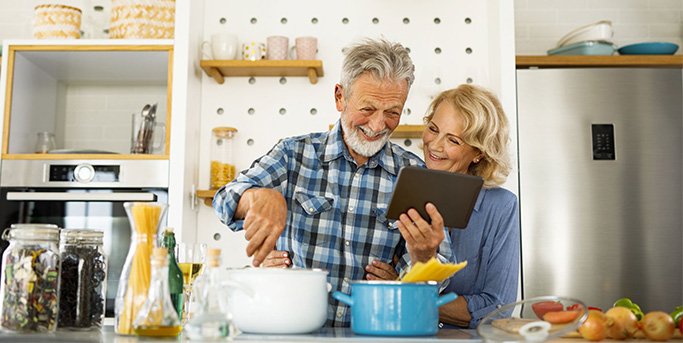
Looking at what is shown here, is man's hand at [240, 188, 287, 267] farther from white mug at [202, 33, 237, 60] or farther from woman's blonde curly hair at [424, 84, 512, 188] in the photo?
white mug at [202, 33, 237, 60]

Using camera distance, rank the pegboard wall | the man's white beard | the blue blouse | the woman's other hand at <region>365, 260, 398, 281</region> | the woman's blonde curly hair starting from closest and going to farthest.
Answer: the woman's other hand at <region>365, 260, 398, 281</region> < the man's white beard < the blue blouse < the woman's blonde curly hair < the pegboard wall

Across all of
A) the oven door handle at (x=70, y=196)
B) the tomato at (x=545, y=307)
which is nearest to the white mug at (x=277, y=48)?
the oven door handle at (x=70, y=196)

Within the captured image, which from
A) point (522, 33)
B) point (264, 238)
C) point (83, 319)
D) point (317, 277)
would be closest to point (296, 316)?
point (317, 277)

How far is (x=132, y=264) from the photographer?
112 centimetres

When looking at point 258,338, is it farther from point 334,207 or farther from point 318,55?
point 318,55

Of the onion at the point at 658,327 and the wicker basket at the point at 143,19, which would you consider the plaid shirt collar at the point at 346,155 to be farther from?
the wicker basket at the point at 143,19

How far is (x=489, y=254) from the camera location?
202 cm

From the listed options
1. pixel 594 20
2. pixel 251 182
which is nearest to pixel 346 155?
pixel 251 182

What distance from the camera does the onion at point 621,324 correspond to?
1.14 metres

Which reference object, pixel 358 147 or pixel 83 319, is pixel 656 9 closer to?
pixel 358 147

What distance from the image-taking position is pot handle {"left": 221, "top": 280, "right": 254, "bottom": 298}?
1.08m

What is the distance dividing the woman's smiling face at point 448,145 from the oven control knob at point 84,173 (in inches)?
63.6

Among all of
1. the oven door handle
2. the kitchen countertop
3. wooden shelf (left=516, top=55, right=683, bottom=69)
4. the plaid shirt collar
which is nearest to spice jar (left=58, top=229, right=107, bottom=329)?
the kitchen countertop

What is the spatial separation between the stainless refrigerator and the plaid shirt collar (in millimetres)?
1191
